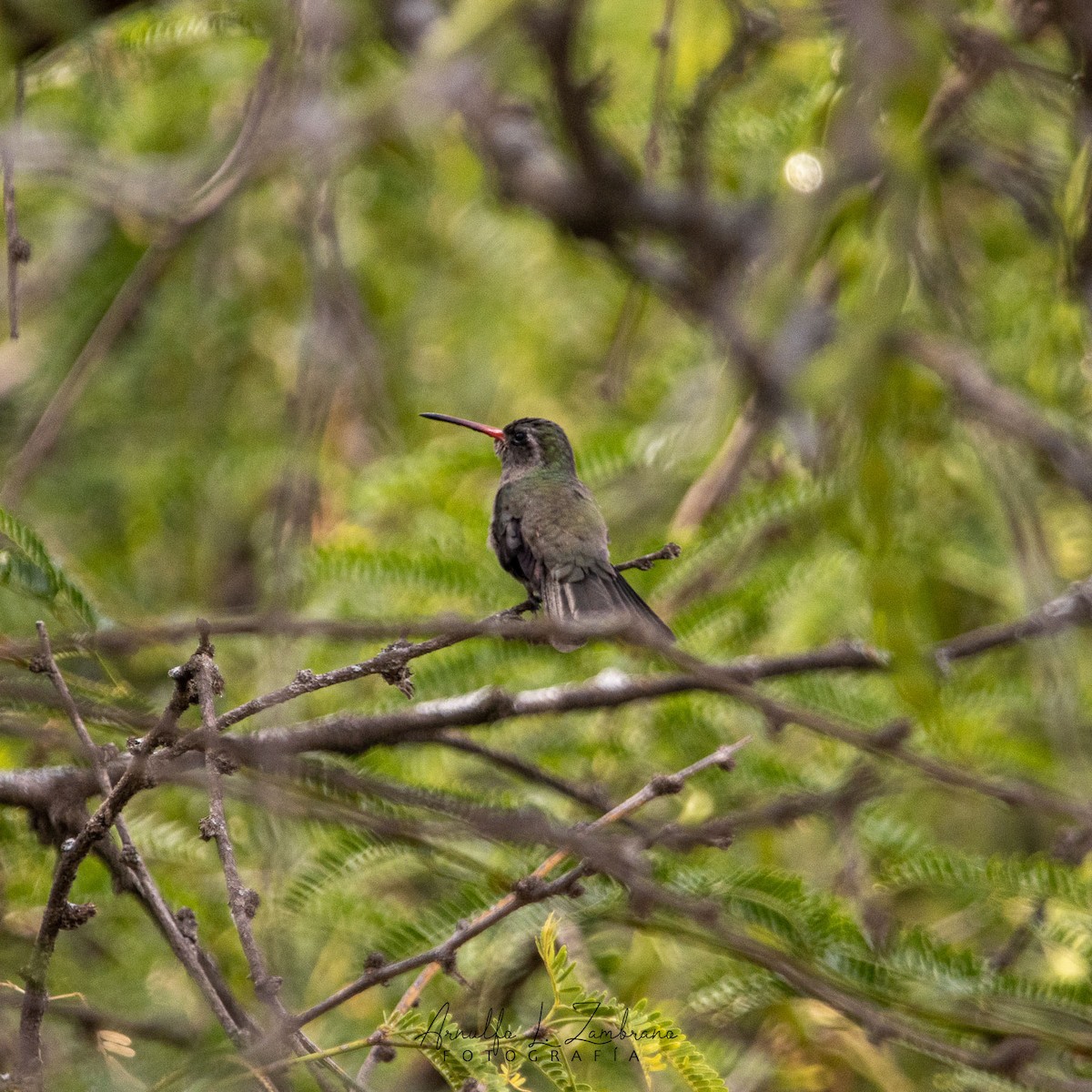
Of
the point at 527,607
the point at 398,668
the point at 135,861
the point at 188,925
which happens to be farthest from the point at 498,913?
the point at 527,607

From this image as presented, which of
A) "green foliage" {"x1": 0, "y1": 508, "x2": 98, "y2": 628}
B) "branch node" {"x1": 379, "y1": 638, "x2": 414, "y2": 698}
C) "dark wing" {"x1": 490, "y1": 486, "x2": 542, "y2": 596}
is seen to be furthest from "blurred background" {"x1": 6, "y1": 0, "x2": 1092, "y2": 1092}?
"branch node" {"x1": 379, "y1": 638, "x2": 414, "y2": 698}

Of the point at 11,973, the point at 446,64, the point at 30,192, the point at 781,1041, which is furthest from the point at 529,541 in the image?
the point at 30,192

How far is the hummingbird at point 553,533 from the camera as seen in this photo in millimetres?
4109

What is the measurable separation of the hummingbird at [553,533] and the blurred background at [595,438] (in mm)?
145

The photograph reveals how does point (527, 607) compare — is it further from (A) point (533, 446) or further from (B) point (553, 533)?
(A) point (533, 446)

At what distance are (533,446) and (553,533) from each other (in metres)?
0.71

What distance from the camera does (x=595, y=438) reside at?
186 inches

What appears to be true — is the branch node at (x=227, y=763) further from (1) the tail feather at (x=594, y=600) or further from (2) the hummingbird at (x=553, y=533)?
(1) the tail feather at (x=594, y=600)

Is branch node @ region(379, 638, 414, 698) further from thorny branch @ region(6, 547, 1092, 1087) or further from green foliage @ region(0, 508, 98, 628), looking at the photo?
green foliage @ region(0, 508, 98, 628)

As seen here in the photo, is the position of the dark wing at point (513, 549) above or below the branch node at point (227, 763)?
below

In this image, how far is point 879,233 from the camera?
7.16 feet

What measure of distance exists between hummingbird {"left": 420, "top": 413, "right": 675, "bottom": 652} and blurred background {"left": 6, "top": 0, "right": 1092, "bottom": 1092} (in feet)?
0.48

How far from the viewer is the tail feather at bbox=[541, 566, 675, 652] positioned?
394cm

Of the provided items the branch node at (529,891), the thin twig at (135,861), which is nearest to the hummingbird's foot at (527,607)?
the branch node at (529,891)
